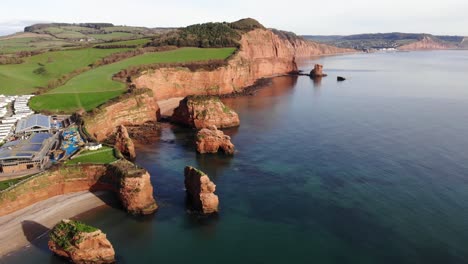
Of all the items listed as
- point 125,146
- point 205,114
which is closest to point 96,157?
point 125,146

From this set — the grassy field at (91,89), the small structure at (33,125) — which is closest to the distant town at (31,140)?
the small structure at (33,125)

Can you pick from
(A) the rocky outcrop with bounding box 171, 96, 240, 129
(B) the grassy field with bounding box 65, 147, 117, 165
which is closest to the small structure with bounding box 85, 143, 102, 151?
(B) the grassy field with bounding box 65, 147, 117, 165

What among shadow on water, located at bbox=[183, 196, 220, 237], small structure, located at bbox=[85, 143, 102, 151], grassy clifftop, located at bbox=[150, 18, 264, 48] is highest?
grassy clifftop, located at bbox=[150, 18, 264, 48]

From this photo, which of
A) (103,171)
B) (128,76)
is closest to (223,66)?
(128,76)

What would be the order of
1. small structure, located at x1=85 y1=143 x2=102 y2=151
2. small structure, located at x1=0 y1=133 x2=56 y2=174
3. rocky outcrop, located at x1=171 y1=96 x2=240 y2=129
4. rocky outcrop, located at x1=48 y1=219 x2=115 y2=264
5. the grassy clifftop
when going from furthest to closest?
the grassy clifftop < rocky outcrop, located at x1=171 y1=96 x2=240 y2=129 < small structure, located at x1=85 y1=143 x2=102 y2=151 < small structure, located at x1=0 y1=133 x2=56 y2=174 < rocky outcrop, located at x1=48 y1=219 x2=115 y2=264

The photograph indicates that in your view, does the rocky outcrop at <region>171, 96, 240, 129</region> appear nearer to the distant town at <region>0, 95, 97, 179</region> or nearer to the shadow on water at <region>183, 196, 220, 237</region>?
the distant town at <region>0, 95, 97, 179</region>

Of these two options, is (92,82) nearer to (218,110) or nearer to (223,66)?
(218,110)

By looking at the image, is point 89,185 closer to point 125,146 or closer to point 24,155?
point 24,155
